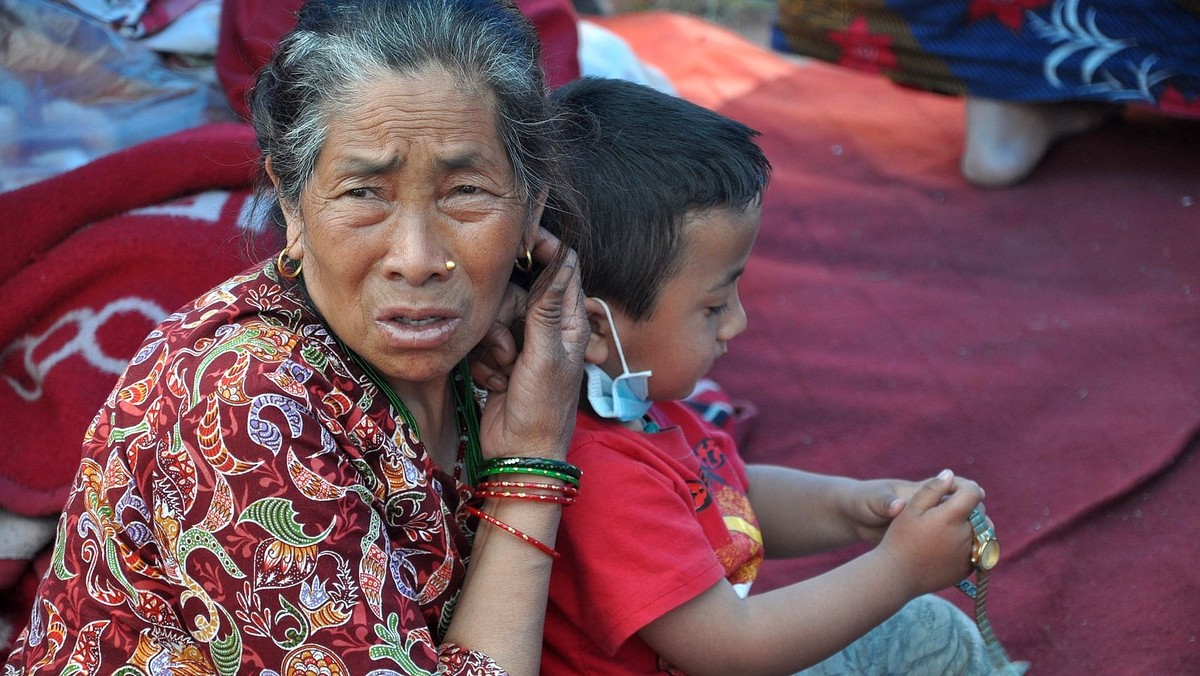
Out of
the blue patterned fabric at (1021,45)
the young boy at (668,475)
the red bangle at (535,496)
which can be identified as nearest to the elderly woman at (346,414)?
the red bangle at (535,496)

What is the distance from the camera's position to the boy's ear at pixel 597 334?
1989 mm

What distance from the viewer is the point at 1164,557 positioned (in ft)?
8.87

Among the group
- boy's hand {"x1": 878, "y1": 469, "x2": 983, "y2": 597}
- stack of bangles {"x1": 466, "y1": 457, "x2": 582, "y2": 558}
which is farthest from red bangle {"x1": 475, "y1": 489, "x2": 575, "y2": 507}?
boy's hand {"x1": 878, "y1": 469, "x2": 983, "y2": 597}

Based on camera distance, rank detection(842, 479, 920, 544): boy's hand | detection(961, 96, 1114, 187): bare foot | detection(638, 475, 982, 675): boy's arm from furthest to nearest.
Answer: detection(961, 96, 1114, 187): bare foot, detection(842, 479, 920, 544): boy's hand, detection(638, 475, 982, 675): boy's arm

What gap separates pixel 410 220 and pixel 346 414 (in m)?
0.28

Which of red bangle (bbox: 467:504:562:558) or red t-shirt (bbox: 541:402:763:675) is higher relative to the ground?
red bangle (bbox: 467:504:562:558)

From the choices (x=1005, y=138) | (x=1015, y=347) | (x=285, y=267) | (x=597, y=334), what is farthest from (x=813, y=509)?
(x=1005, y=138)

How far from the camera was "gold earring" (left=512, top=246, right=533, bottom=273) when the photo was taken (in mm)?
1851

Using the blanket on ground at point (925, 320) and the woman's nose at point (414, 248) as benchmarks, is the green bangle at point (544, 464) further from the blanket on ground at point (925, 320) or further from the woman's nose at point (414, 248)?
the blanket on ground at point (925, 320)

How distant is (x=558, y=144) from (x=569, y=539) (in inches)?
23.6

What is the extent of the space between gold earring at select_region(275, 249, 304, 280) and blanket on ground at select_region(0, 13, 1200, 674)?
0.35 metres

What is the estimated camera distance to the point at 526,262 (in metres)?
1.87

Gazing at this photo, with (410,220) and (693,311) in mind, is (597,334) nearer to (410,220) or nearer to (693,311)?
(693,311)

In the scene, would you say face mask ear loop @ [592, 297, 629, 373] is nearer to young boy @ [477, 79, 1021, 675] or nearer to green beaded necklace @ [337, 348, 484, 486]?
young boy @ [477, 79, 1021, 675]
